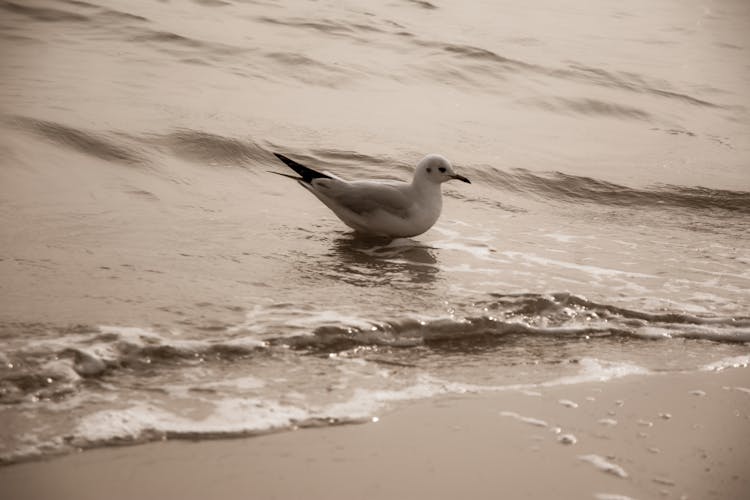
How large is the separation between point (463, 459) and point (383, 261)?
240cm

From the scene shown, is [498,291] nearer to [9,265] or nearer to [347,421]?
[347,421]

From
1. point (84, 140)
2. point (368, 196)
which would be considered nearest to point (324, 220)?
point (368, 196)

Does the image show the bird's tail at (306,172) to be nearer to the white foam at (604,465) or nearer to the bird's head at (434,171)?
the bird's head at (434,171)

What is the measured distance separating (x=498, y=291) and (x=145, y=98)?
4.11 meters

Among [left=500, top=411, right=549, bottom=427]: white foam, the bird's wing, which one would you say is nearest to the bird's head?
the bird's wing

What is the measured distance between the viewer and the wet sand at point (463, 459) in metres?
3.21

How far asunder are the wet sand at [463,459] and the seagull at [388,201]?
2.12 metres

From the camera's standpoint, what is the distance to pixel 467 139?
875 cm

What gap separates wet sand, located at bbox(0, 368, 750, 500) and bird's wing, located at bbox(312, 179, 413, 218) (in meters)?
2.15

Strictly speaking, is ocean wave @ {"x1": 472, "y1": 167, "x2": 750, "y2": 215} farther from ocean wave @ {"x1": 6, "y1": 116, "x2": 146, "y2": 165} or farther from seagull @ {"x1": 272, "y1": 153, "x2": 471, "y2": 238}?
ocean wave @ {"x1": 6, "y1": 116, "x2": 146, "y2": 165}

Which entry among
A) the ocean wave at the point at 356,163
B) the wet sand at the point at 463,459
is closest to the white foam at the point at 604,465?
the wet sand at the point at 463,459

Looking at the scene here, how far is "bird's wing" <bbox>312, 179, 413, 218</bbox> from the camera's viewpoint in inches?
238

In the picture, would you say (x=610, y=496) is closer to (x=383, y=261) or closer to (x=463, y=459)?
(x=463, y=459)

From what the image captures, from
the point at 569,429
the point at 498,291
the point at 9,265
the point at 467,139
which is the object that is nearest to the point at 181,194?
the point at 9,265
